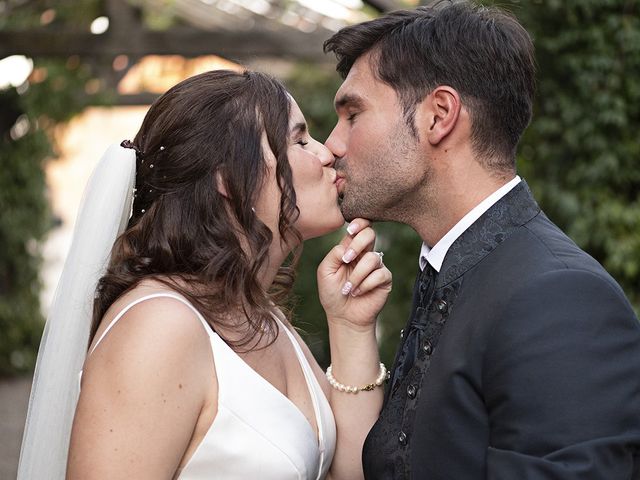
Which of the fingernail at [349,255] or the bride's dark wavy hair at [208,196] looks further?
the fingernail at [349,255]

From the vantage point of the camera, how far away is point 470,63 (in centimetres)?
260

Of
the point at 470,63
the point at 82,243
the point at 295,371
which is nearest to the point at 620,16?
the point at 470,63

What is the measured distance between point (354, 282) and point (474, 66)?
2.47 ft

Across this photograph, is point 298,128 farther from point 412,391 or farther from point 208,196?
point 412,391

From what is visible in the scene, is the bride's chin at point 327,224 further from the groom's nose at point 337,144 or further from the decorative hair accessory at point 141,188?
the decorative hair accessory at point 141,188

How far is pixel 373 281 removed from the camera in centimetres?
291

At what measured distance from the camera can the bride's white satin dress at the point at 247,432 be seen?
2486 mm

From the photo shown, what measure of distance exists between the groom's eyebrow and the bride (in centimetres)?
13

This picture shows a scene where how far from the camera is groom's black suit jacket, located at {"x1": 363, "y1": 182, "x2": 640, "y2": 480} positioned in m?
2.05

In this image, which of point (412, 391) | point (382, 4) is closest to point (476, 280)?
point (412, 391)

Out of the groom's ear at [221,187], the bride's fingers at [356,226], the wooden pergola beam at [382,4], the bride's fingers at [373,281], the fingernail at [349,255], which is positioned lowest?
the wooden pergola beam at [382,4]

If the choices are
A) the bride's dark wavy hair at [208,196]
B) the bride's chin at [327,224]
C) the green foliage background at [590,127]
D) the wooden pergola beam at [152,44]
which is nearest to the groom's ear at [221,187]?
the bride's dark wavy hair at [208,196]

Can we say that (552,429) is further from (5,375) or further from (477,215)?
(5,375)

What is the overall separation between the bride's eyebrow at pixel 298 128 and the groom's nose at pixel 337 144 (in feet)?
0.26
